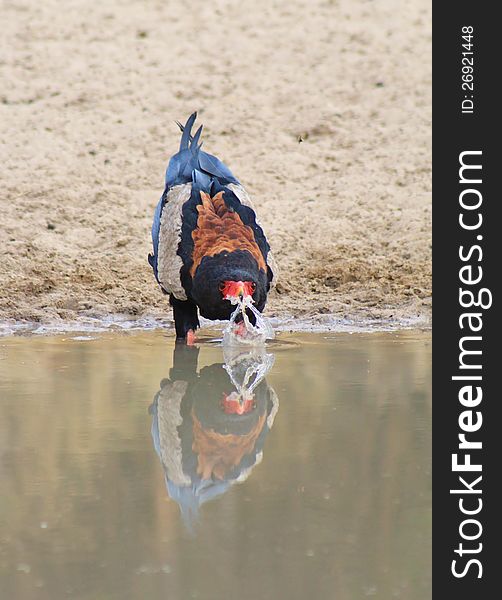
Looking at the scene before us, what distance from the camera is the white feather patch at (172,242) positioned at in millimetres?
7262

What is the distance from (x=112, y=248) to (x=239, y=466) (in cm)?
615

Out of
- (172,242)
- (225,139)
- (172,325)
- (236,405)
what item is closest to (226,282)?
(172,242)

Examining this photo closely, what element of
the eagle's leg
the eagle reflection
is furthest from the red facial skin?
the eagle's leg

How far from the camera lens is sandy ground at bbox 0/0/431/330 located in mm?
9586

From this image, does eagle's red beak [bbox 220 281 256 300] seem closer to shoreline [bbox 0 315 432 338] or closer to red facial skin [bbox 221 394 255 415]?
red facial skin [bbox 221 394 255 415]

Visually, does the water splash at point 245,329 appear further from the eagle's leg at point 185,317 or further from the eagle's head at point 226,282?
the eagle's leg at point 185,317

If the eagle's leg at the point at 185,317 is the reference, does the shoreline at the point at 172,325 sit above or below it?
above

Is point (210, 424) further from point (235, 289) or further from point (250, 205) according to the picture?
point (250, 205)

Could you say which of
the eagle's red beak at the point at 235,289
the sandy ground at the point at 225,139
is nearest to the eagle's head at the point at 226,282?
the eagle's red beak at the point at 235,289

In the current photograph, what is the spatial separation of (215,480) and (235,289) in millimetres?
2655

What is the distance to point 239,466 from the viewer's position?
4.28 m

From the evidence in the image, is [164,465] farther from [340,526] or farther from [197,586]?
[197,586]

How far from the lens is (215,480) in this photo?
408cm

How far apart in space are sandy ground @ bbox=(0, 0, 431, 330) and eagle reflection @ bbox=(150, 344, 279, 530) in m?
2.58
